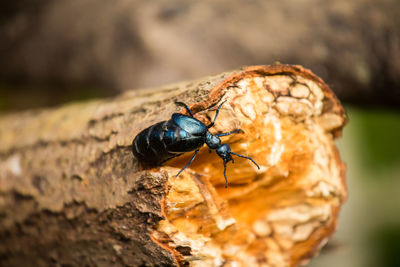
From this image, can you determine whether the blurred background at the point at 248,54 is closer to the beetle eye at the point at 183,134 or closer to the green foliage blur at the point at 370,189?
the green foliage blur at the point at 370,189

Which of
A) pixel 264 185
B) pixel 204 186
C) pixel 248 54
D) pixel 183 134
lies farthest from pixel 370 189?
pixel 183 134

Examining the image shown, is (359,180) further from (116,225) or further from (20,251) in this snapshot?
(20,251)

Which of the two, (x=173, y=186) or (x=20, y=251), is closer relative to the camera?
(x=173, y=186)

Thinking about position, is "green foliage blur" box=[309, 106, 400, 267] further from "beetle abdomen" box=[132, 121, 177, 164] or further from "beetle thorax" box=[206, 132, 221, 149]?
"beetle abdomen" box=[132, 121, 177, 164]

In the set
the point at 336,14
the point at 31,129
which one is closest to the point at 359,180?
the point at 336,14

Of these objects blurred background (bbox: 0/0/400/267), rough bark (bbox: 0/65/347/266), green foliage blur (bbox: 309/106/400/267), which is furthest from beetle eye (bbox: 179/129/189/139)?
green foliage blur (bbox: 309/106/400/267)

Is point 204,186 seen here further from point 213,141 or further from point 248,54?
point 248,54
